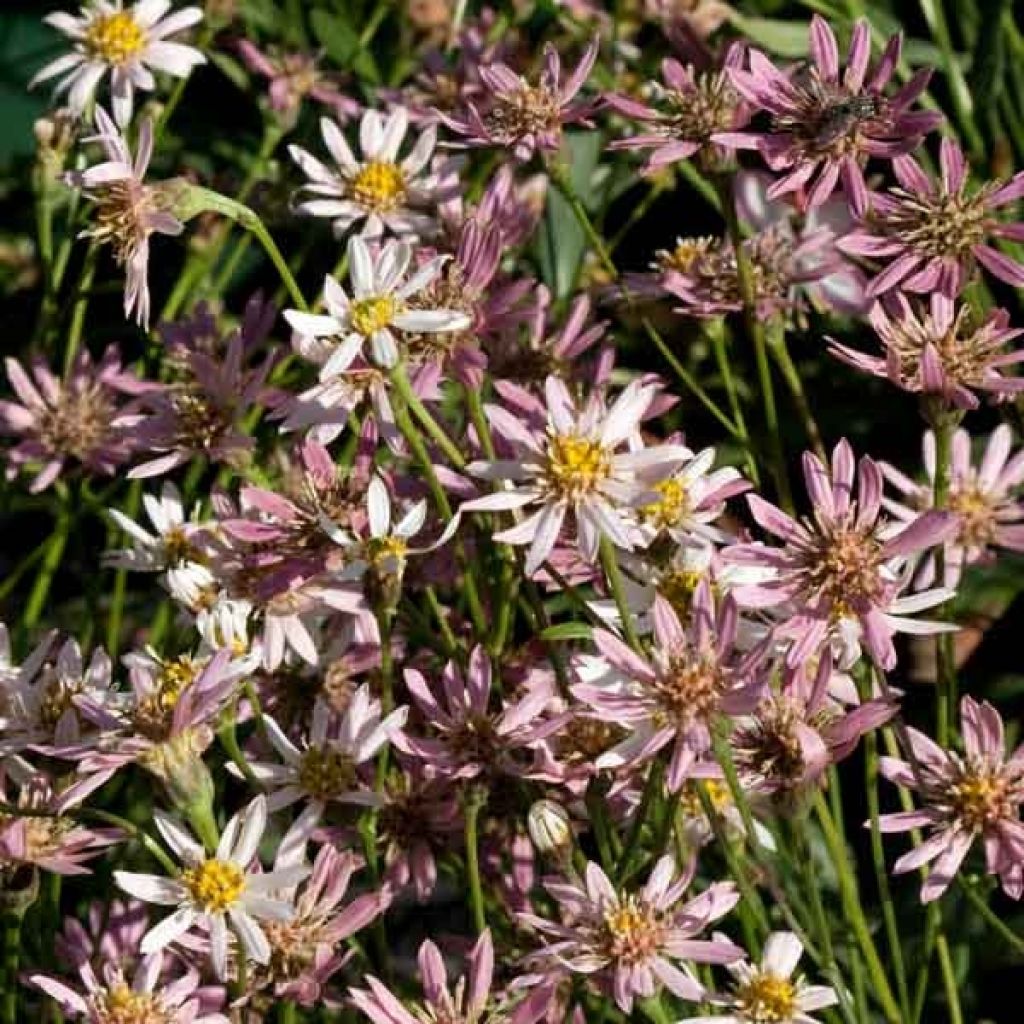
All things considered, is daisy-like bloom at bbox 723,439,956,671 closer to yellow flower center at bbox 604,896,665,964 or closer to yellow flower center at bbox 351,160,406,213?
yellow flower center at bbox 604,896,665,964

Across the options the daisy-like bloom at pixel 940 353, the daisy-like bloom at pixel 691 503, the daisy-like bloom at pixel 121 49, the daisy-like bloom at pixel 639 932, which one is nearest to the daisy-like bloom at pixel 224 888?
the daisy-like bloom at pixel 639 932

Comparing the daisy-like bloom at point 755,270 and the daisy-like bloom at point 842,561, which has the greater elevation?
the daisy-like bloom at point 755,270

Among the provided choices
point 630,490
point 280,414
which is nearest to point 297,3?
point 280,414

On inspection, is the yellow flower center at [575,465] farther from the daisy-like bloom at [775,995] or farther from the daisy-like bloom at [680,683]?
the daisy-like bloom at [775,995]

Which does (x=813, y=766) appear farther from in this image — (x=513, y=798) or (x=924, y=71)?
(x=924, y=71)

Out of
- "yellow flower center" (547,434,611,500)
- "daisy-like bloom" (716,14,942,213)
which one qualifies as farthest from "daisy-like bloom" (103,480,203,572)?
"daisy-like bloom" (716,14,942,213)

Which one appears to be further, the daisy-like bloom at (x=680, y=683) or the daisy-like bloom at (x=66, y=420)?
the daisy-like bloom at (x=66, y=420)

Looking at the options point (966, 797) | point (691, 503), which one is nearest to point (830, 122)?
point (691, 503)
